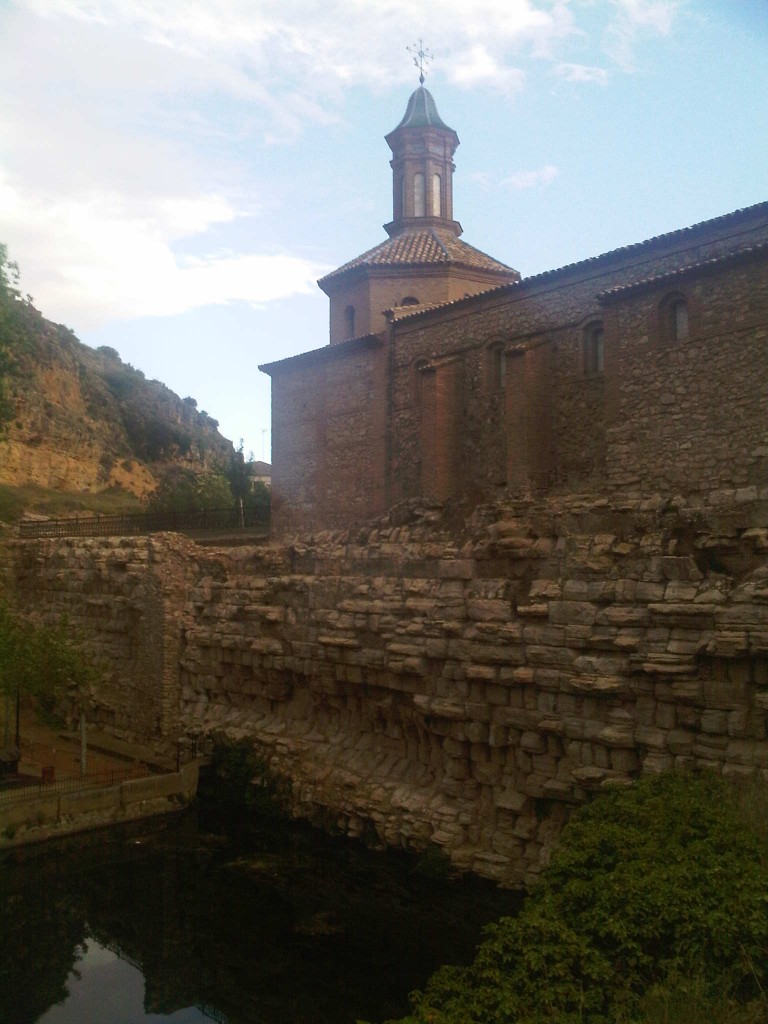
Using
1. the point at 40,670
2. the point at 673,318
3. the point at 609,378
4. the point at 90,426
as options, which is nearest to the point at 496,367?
the point at 609,378

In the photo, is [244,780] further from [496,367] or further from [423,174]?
[423,174]

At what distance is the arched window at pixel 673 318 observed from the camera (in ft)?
60.0

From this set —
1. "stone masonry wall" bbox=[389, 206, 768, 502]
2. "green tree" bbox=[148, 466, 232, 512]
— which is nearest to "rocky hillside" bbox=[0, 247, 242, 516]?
"green tree" bbox=[148, 466, 232, 512]

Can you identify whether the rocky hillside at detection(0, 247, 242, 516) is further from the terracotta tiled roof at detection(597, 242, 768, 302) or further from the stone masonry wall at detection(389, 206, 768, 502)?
the terracotta tiled roof at detection(597, 242, 768, 302)

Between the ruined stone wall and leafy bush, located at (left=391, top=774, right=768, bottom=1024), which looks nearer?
leafy bush, located at (left=391, top=774, right=768, bottom=1024)

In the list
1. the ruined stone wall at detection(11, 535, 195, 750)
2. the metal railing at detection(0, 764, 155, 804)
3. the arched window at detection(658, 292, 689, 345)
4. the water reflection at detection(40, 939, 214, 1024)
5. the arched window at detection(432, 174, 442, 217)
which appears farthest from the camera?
the arched window at detection(432, 174, 442, 217)

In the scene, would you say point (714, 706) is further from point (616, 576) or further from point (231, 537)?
point (231, 537)

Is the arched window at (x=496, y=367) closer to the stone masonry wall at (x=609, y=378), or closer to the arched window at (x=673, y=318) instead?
the stone masonry wall at (x=609, y=378)

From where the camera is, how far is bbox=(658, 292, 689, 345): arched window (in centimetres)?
1828

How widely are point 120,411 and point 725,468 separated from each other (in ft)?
144

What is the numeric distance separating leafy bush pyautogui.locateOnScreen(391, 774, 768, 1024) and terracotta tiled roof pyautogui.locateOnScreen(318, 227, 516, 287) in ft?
76.0

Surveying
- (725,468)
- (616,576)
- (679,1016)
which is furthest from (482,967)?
(725,468)

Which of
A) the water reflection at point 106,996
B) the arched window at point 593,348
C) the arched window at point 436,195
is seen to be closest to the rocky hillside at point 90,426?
the arched window at point 436,195

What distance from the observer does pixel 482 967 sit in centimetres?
632
